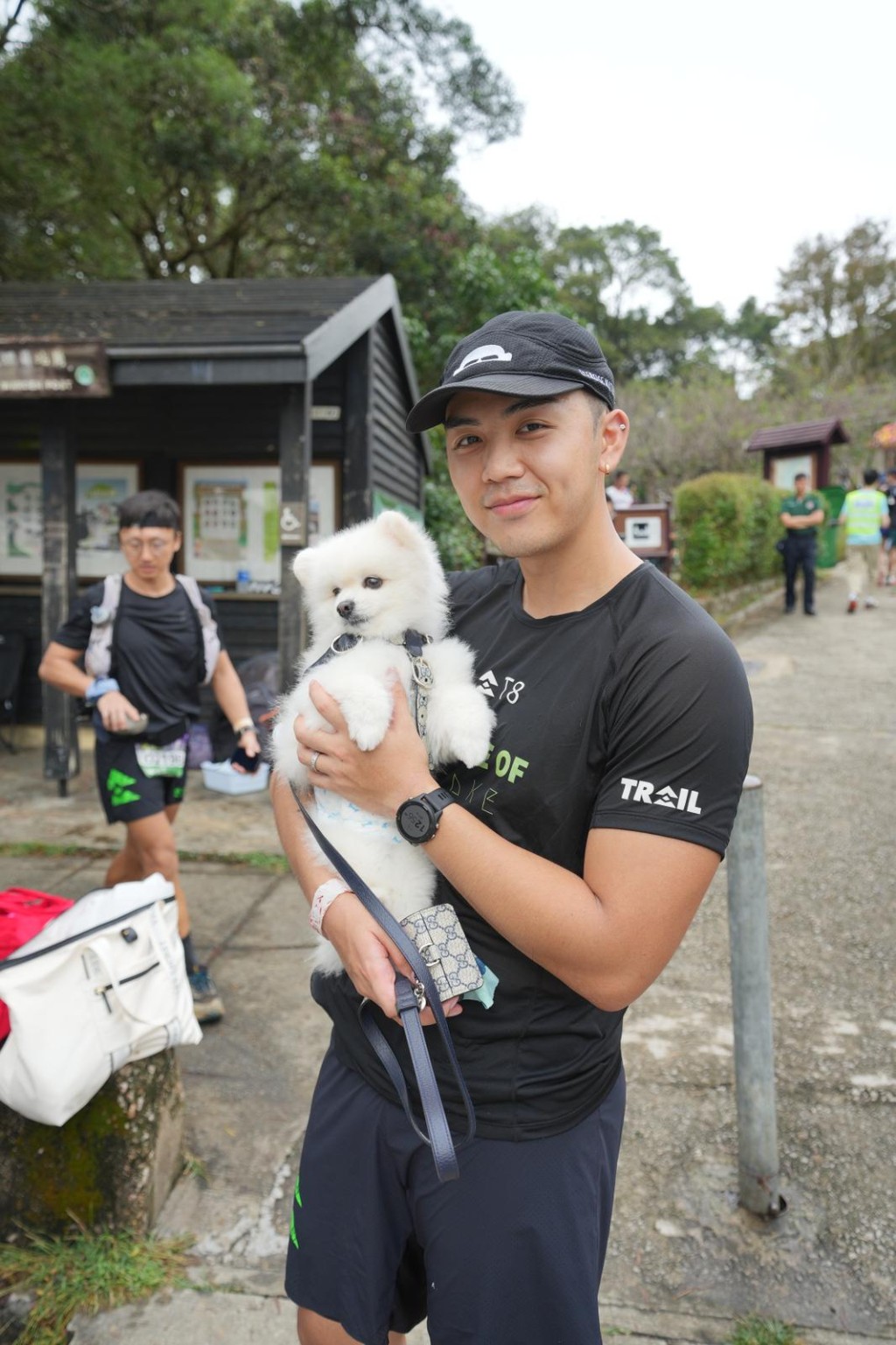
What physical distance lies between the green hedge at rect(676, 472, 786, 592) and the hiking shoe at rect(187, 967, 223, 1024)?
12220 millimetres

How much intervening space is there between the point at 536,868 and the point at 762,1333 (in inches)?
74.5

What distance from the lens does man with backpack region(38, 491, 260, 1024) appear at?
376 cm

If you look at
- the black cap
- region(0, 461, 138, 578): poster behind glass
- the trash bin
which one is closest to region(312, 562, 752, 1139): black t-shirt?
the black cap

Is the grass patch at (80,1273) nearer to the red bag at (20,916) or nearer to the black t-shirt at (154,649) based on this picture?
the red bag at (20,916)

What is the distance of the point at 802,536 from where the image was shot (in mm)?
14461

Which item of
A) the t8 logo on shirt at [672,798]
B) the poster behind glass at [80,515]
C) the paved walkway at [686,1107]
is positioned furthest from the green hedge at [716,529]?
the t8 logo on shirt at [672,798]

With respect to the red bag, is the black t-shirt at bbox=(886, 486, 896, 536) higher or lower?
higher

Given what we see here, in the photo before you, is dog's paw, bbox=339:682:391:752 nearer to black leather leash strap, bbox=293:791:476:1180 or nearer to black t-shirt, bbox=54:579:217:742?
black leather leash strap, bbox=293:791:476:1180

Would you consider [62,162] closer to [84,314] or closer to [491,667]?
[84,314]

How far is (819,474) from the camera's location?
1822cm

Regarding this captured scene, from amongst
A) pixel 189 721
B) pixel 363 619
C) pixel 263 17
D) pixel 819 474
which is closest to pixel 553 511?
pixel 363 619

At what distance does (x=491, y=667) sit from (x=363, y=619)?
0.48 meters

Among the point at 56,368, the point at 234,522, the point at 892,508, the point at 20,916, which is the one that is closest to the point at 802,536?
the point at 892,508

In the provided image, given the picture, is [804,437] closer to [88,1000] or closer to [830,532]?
[830,532]
